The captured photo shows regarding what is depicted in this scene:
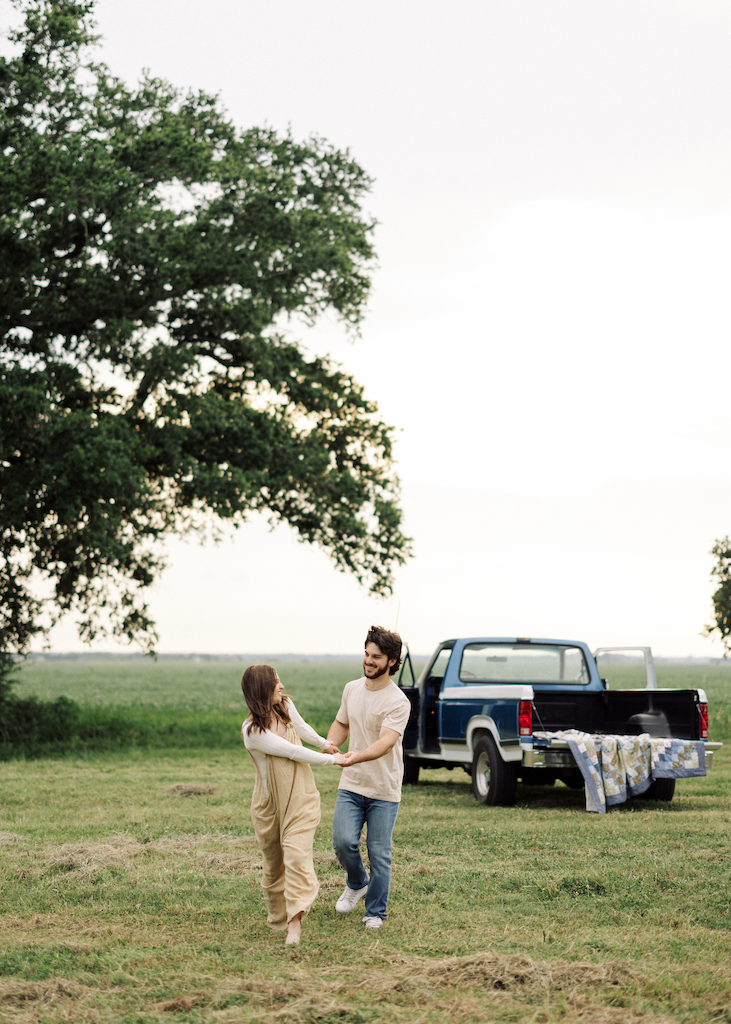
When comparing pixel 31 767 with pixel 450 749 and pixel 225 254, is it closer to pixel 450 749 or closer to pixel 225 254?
pixel 450 749

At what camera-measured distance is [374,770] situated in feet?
20.8

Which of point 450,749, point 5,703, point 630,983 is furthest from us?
point 5,703

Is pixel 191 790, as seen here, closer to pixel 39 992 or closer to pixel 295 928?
pixel 295 928

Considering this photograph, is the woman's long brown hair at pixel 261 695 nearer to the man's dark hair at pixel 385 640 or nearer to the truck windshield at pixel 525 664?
the man's dark hair at pixel 385 640

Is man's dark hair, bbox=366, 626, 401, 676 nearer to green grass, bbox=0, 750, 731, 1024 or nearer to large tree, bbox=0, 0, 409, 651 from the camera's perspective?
green grass, bbox=0, 750, 731, 1024

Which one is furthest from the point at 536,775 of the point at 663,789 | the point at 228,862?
the point at 228,862

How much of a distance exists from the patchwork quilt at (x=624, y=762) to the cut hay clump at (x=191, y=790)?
4.26m

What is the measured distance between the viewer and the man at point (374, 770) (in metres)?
6.27

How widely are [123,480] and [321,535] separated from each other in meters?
4.77

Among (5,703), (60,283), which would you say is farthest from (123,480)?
(5,703)

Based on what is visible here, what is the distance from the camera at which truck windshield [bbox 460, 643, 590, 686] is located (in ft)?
43.9

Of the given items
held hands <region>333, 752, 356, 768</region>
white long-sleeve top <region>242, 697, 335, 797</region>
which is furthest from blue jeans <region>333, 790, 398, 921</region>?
white long-sleeve top <region>242, 697, 335, 797</region>

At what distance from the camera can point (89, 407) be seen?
19.6m

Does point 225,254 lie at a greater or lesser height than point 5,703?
greater
